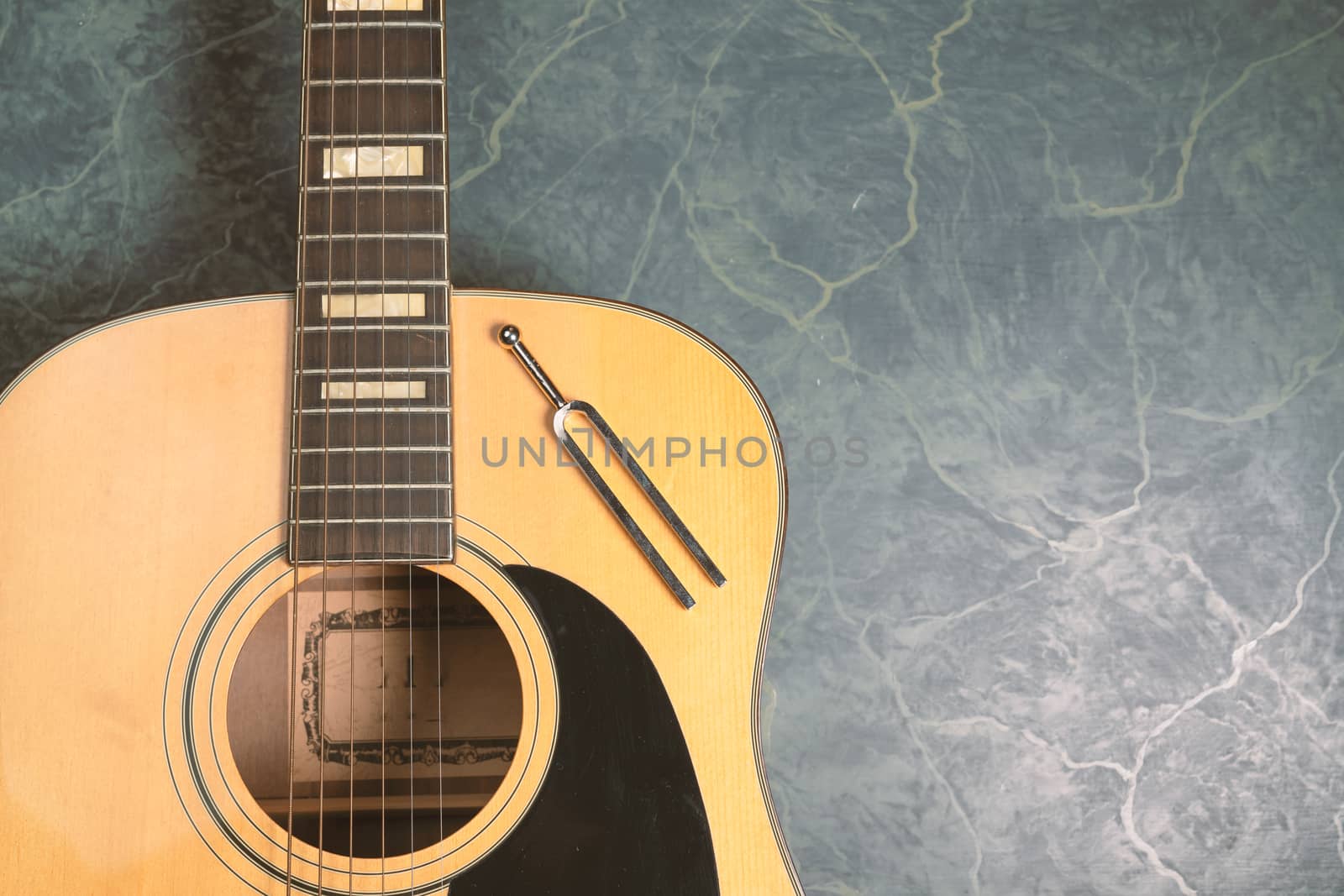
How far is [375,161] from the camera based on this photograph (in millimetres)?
810

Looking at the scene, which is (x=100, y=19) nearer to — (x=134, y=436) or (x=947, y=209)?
(x=134, y=436)

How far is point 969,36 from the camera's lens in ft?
3.59

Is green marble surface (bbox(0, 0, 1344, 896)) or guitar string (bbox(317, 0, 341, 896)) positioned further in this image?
green marble surface (bbox(0, 0, 1344, 896))

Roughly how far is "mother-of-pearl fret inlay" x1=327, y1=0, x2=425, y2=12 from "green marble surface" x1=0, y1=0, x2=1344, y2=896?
24 centimetres

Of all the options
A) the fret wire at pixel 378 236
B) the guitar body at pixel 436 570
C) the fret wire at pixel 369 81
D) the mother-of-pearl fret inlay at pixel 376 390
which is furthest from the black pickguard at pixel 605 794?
the fret wire at pixel 369 81

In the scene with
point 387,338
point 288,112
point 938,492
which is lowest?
point 938,492

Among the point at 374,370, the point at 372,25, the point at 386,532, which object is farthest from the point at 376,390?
the point at 372,25

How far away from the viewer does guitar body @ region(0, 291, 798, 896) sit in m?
0.74

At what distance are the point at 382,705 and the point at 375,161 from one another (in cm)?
51

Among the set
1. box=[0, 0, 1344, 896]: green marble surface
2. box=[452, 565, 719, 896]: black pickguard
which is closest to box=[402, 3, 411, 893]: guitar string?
box=[452, 565, 719, 896]: black pickguard

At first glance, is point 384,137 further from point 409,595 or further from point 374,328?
point 409,595

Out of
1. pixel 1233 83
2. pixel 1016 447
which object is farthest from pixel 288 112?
pixel 1233 83

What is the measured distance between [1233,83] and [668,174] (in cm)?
67

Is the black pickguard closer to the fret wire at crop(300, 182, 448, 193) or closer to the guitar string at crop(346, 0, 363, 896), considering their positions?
the guitar string at crop(346, 0, 363, 896)
